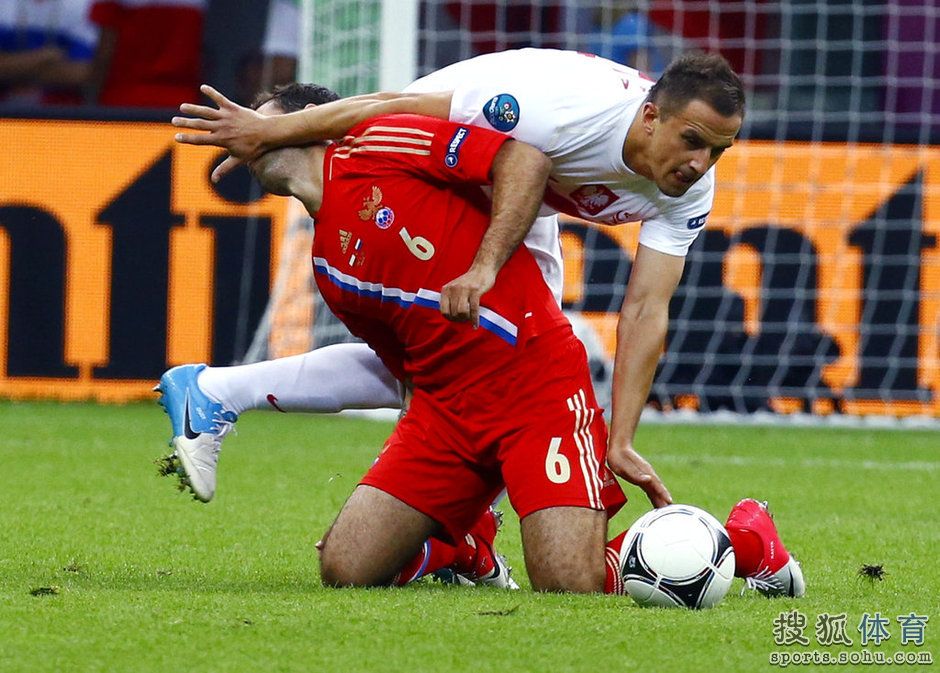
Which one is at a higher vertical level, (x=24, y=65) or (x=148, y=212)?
(x=24, y=65)

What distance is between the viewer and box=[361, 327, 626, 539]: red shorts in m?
4.20

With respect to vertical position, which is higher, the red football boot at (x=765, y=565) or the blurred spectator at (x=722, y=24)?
the blurred spectator at (x=722, y=24)

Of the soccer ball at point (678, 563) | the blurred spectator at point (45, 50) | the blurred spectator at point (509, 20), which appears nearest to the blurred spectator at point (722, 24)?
the blurred spectator at point (509, 20)

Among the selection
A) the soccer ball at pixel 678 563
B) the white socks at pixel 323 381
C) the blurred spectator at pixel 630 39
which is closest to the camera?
the soccer ball at pixel 678 563

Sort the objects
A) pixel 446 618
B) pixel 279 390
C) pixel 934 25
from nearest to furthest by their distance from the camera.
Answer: pixel 446 618
pixel 279 390
pixel 934 25

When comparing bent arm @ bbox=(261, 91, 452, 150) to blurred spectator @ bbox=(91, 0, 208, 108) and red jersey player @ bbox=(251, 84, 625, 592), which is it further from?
blurred spectator @ bbox=(91, 0, 208, 108)

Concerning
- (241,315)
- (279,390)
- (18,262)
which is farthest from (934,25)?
(279,390)

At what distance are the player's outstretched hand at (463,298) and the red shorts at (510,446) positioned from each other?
43 centimetres

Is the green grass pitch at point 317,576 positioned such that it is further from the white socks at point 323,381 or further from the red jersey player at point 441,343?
the white socks at point 323,381

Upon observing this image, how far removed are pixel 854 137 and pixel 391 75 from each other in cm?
270

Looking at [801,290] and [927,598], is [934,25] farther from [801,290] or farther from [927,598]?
[927,598]

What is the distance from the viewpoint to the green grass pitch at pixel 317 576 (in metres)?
3.08

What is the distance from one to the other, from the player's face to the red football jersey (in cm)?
44

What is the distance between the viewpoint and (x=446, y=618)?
347 cm
